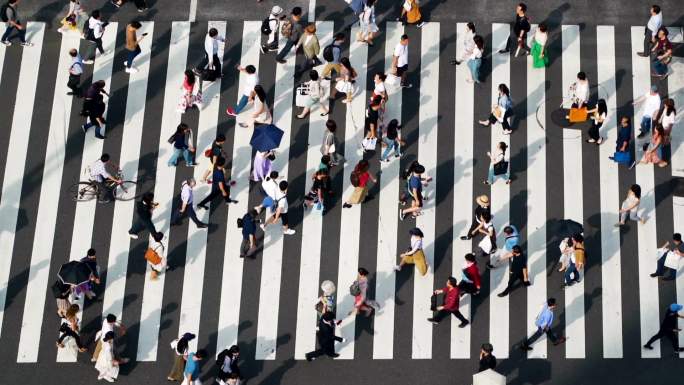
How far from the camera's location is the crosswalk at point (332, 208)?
946 inches

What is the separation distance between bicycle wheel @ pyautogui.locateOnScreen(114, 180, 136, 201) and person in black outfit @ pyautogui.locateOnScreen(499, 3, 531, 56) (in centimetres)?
1094

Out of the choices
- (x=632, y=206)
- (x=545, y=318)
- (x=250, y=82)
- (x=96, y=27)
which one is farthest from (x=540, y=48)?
(x=96, y=27)

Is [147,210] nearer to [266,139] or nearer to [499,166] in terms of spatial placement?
[266,139]

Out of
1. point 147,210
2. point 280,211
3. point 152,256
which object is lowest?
point 152,256

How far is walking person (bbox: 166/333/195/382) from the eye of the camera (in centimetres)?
2188

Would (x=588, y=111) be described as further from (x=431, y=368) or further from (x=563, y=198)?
(x=431, y=368)

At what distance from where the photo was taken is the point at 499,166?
25.3 metres

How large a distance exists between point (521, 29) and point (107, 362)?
46.2 ft

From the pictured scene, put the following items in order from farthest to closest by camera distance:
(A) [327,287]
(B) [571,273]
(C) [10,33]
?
(C) [10,33]
(B) [571,273]
(A) [327,287]

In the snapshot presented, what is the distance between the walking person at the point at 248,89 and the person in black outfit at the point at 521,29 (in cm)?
721

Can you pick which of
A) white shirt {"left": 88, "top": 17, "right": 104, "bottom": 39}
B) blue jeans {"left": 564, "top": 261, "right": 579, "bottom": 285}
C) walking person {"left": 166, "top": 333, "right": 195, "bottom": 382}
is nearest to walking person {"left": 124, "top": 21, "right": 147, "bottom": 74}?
white shirt {"left": 88, "top": 17, "right": 104, "bottom": 39}

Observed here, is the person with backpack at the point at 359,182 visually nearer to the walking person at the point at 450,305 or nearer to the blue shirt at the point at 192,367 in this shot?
the walking person at the point at 450,305

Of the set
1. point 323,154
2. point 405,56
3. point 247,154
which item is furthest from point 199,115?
point 405,56

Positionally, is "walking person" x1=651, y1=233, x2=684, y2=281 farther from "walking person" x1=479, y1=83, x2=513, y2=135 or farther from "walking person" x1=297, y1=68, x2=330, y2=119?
"walking person" x1=297, y1=68, x2=330, y2=119
